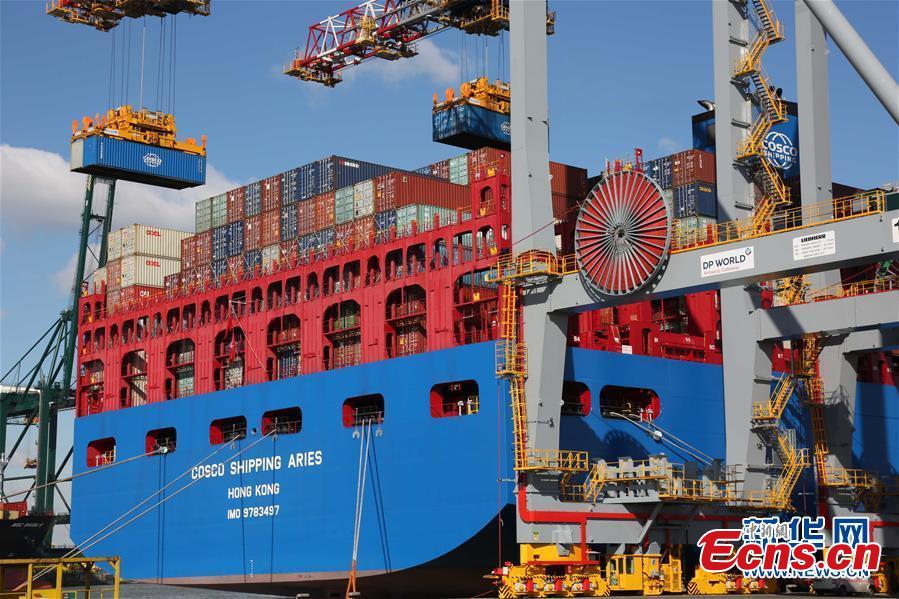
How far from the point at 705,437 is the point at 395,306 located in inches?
387

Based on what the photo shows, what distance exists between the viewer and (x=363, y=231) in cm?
3869

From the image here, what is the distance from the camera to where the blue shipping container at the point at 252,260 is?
42.8 metres

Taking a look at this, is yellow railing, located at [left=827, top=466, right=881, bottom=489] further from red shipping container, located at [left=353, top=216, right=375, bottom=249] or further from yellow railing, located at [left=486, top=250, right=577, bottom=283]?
red shipping container, located at [left=353, top=216, right=375, bottom=249]

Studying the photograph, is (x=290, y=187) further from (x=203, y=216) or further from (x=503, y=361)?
(x=503, y=361)

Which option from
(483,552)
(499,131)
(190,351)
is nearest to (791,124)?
(499,131)

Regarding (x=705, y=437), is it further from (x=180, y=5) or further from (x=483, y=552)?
(x=180, y=5)

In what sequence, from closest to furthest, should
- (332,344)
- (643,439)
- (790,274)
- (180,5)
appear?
(790,274) → (643,439) → (332,344) → (180,5)

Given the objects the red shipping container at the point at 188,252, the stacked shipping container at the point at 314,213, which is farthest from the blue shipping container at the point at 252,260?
the red shipping container at the point at 188,252

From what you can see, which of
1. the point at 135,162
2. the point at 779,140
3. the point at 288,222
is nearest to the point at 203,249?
the point at 288,222

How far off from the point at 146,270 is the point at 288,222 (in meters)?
9.89

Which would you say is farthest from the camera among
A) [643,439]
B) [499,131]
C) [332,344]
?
[499,131]

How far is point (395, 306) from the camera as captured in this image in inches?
1428

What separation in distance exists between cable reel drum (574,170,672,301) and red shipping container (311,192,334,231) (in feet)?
37.9

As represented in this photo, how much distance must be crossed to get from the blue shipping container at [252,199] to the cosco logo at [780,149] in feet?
57.4
